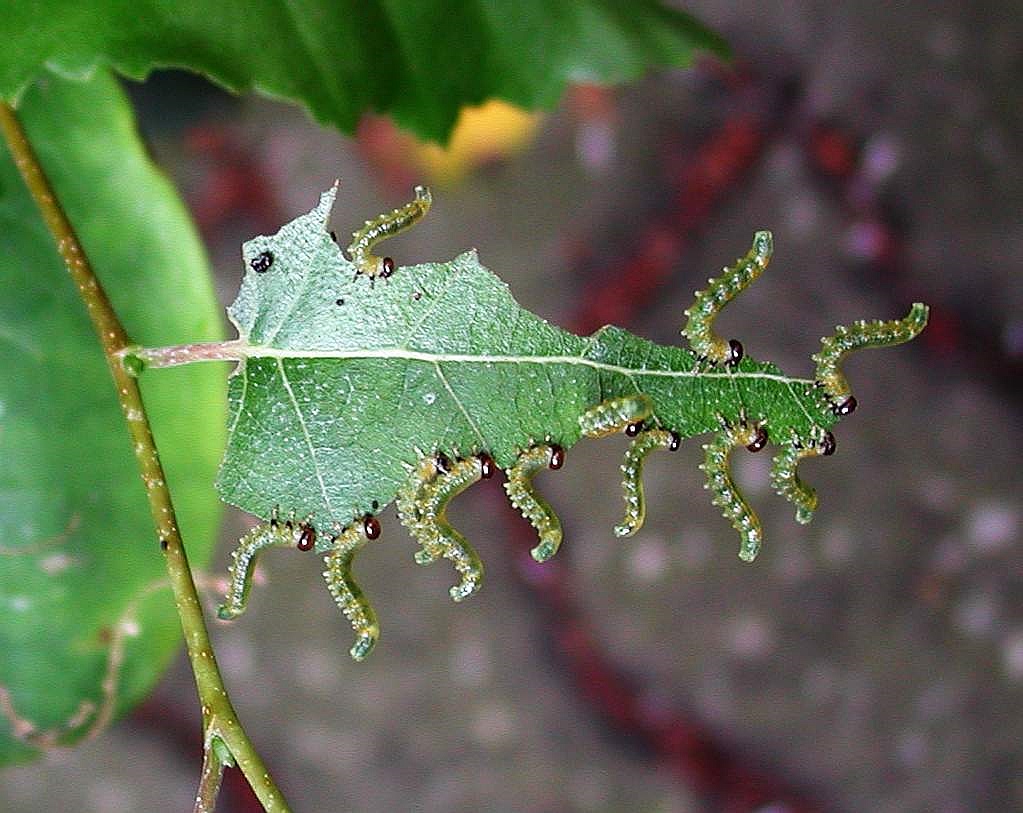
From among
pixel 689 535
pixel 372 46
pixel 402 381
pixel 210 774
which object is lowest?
pixel 210 774

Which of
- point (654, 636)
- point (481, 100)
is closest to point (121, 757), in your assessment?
point (654, 636)

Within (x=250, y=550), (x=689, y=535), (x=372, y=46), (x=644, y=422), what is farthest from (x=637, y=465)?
(x=689, y=535)

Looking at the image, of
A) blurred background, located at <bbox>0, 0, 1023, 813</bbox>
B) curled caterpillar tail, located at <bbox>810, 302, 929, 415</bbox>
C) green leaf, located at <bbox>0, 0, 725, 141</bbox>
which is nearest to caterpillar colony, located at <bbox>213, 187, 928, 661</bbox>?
curled caterpillar tail, located at <bbox>810, 302, 929, 415</bbox>

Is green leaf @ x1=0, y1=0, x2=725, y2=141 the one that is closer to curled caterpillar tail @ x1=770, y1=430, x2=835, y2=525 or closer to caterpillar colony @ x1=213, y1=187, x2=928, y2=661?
caterpillar colony @ x1=213, y1=187, x2=928, y2=661

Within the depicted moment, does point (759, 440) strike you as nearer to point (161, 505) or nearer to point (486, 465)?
point (486, 465)

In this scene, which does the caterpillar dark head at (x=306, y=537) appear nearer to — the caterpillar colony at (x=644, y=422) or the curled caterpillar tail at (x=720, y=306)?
the caterpillar colony at (x=644, y=422)

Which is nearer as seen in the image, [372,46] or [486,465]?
[486,465]
